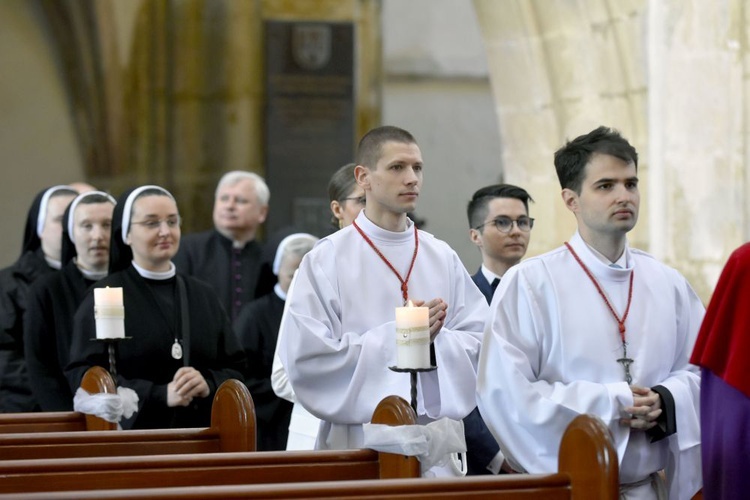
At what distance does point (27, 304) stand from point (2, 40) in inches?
251

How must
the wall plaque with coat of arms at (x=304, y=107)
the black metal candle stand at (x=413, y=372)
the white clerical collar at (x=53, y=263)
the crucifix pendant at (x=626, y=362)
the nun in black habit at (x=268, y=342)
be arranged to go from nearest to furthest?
the black metal candle stand at (x=413, y=372) → the crucifix pendant at (x=626, y=362) → the nun in black habit at (x=268, y=342) → the white clerical collar at (x=53, y=263) → the wall plaque with coat of arms at (x=304, y=107)

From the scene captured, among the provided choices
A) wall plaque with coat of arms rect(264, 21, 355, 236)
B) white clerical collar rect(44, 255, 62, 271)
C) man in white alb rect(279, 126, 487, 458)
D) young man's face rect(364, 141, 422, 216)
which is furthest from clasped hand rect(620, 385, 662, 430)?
wall plaque with coat of arms rect(264, 21, 355, 236)

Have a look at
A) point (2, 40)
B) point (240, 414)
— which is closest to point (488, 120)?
point (2, 40)

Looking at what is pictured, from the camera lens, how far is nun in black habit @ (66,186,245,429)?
19.6 feet

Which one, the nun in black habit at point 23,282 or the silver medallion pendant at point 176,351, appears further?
the nun in black habit at point 23,282

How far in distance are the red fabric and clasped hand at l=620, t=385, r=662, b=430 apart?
12.2 inches

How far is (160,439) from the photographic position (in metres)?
4.80

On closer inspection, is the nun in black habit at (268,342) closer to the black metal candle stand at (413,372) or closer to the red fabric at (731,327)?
the black metal candle stand at (413,372)

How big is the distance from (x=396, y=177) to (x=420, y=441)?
114 cm

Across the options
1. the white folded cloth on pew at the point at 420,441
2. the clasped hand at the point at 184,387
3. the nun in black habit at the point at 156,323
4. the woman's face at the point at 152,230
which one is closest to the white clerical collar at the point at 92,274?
the nun in black habit at the point at 156,323

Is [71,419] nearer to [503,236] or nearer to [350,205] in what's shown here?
[350,205]

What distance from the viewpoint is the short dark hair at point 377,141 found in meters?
5.04

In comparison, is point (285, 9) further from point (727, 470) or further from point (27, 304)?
point (727, 470)

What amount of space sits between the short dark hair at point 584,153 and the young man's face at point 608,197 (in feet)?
0.06
